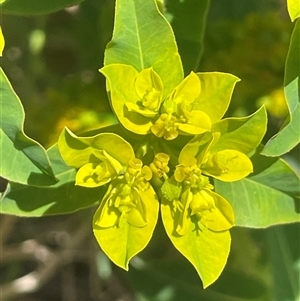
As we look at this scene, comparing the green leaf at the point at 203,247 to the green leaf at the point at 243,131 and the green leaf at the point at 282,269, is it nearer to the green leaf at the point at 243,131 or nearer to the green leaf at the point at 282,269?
the green leaf at the point at 243,131

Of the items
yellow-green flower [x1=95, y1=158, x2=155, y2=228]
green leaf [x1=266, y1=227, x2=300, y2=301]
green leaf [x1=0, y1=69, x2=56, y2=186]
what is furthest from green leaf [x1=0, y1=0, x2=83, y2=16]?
green leaf [x1=266, y1=227, x2=300, y2=301]

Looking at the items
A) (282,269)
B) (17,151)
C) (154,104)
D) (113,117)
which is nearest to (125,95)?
(154,104)

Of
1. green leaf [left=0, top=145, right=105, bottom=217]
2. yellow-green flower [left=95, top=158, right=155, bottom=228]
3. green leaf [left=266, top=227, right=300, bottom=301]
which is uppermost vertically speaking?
yellow-green flower [left=95, top=158, right=155, bottom=228]

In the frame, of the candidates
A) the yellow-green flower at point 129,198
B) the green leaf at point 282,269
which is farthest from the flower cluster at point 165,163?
the green leaf at point 282,269

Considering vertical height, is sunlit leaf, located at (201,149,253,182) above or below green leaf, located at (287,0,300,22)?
below

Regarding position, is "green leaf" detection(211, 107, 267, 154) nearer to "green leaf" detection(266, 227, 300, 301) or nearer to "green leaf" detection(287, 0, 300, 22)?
"green leaf" detection(287, 0, 300, 22)

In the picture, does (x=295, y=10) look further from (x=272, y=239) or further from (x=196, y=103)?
(x=272, y=239)
